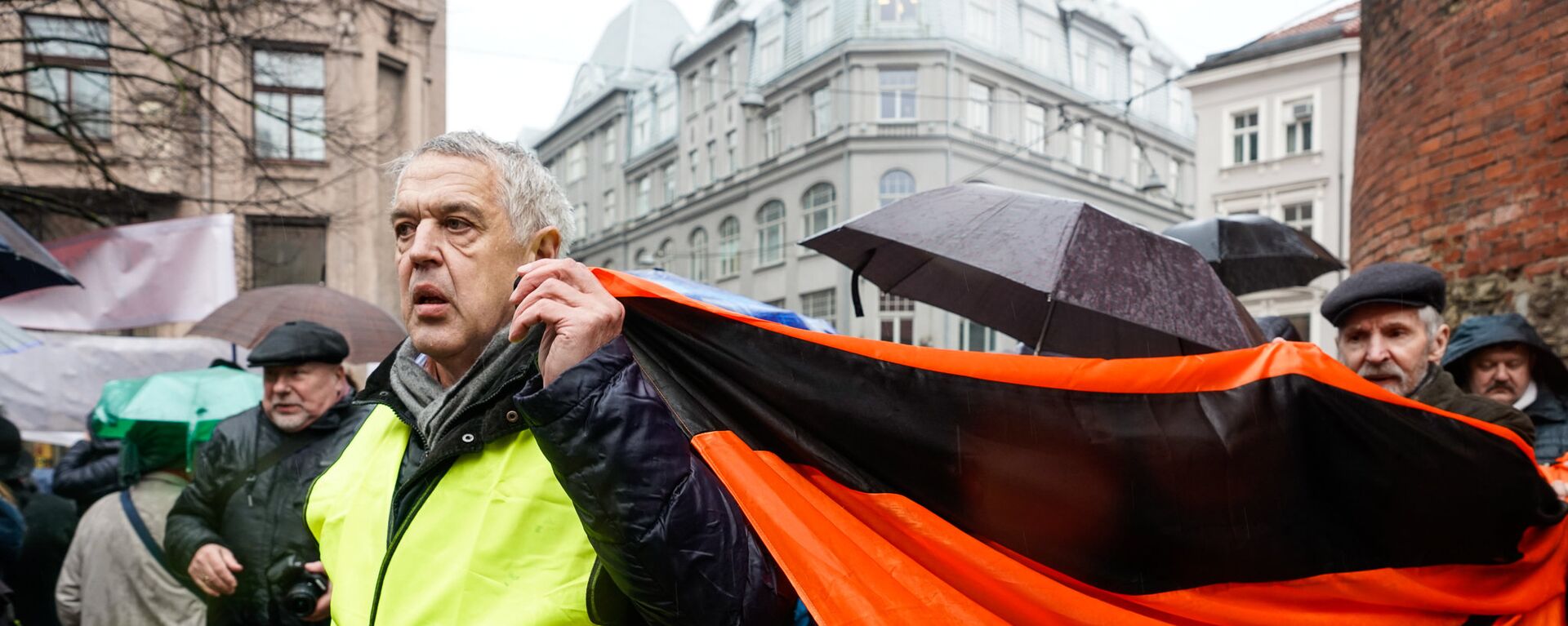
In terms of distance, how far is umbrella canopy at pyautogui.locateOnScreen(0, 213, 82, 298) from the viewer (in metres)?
5.14

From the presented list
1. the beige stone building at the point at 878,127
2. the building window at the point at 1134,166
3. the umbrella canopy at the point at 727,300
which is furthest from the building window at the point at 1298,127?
the umbrella canopy at the point at 727,300

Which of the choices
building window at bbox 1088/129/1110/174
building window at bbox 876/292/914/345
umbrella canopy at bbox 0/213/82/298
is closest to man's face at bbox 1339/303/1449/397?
umbrella canopy at bbox 0/213/82/298

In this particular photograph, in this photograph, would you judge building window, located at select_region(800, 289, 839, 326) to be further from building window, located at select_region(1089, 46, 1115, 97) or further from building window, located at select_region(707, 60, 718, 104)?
building window, located at select_region(1089, 46, 1115, 97)

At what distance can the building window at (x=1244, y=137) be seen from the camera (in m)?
30.6

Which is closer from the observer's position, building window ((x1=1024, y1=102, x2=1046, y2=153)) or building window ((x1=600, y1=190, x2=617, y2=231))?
→ building window ((x1=1024, y1=102, x2=1046, y2=153))

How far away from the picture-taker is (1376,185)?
656 cm

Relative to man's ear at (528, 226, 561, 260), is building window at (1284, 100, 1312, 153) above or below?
above

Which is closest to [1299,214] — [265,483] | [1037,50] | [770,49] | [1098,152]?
[1098,152]

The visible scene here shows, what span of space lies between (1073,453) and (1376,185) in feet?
18.1

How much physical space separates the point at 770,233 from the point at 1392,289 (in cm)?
3620

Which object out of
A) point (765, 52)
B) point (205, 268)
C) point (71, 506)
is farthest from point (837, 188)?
point (71, 506)

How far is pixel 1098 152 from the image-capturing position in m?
39.3

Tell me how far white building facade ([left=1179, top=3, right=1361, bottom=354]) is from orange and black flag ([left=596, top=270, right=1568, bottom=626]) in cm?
2779

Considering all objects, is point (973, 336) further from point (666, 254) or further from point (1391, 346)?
point (1391, 346)
